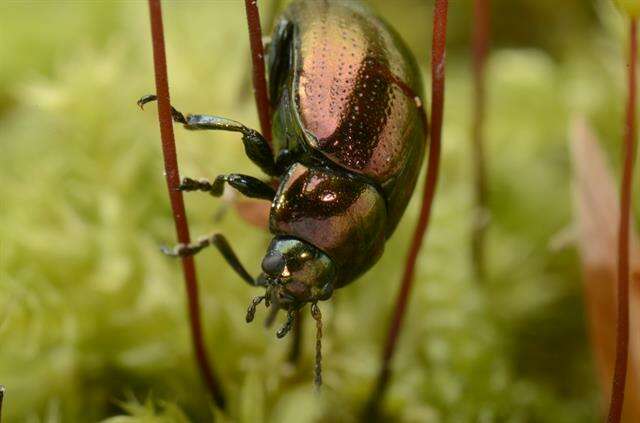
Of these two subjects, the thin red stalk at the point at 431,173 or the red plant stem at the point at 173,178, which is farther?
Answer: the thin red stalk at the point at 431,173

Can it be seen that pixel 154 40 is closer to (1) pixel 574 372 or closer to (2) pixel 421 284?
(2) pixel 421 284

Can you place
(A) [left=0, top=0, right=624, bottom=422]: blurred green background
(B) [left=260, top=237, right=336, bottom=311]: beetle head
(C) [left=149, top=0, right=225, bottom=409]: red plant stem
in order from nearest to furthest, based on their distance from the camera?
(C) [left=149, top=0, right=225, bottom=409]: red plant stem → (B) [left=260, top=237, right=336, bottom=311]: beetle head → (A) [left=0, top=0, right=624, bottom=422]: blurred green background

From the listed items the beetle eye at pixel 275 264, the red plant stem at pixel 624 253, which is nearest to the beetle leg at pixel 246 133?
the beetle eye at pixel 275 264

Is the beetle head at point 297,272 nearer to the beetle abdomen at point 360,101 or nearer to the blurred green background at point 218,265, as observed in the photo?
the beetle abdomen at point 360,101

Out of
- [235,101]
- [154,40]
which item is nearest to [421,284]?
[235,101]

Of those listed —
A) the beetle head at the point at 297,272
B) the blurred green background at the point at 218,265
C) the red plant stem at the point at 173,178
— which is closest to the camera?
the red plant stem at the point at 173,178

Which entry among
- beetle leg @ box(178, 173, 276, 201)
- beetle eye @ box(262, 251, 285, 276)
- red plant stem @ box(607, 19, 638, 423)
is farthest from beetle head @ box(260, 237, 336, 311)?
red plant stem @ box(607, 19, 638, 423)

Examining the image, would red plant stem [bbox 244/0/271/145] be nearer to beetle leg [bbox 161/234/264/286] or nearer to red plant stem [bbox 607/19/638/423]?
beetle leg [bbox 161/234/264/286]
